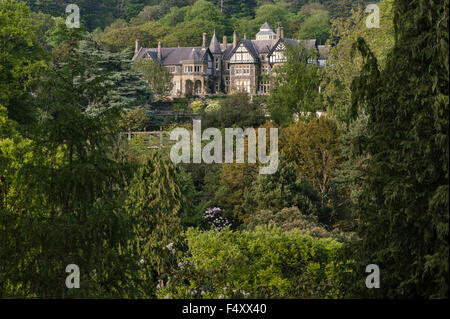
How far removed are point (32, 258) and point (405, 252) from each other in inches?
213

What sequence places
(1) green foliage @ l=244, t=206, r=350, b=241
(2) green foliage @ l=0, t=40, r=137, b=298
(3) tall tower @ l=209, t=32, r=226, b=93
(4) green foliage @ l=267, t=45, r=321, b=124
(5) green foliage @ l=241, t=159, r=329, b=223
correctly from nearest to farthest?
(2) green foliage @ l=0, t=40, r=137, b=298 < (1) green foliage @ l=244, t=206, r=350, b=241 < (5) green foliage @ l=241, t=159, r=329, b=223 < (4) green foliage @ l=267, t=45, r=321, b=124 < (3) tall tower @ l=209, t=32, r=226, b=93

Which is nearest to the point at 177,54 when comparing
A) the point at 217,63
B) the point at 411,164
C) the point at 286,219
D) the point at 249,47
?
the point at 217,63

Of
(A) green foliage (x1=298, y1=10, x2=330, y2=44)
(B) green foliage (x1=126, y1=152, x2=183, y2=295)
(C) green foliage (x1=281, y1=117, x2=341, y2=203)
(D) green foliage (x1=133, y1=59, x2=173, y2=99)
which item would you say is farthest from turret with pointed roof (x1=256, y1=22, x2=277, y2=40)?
(B) green foliage (x1=126, y1=152, x2=183, y2=295)

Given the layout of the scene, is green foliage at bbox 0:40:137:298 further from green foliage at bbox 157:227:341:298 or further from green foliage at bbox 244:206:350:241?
green foliage at bbox 244:206:350:241

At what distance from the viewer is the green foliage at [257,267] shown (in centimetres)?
1507

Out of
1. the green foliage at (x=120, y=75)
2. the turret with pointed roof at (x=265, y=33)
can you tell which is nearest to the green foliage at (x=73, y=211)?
the green foliage at (x=120, y=75)

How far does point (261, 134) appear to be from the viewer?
101 ft

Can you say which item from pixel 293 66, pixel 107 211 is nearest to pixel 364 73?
pixel 107 211

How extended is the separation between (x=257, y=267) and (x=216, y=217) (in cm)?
1159

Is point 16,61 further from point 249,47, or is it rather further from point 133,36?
point 133,36

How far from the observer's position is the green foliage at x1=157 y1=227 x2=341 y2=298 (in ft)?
49.4

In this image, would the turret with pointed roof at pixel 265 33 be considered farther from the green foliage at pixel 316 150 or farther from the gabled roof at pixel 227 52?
the green foliage at pixel 316 150

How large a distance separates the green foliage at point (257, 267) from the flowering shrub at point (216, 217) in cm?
939

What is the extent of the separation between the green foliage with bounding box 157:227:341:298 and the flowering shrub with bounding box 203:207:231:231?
939cm
